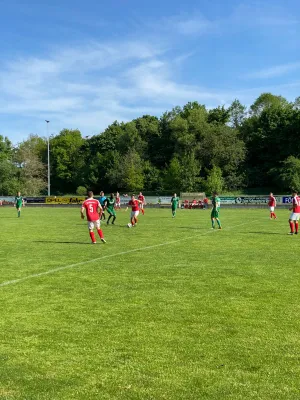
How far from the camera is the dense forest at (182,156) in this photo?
77.9 metres

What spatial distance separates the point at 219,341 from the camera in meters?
5.43

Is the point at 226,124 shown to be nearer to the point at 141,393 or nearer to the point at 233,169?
the point at 233,169

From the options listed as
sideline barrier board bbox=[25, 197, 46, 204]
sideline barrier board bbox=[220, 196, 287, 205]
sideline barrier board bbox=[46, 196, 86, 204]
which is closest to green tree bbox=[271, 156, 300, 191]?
sideline barrier board bbox=[220, 196, 287, 205]

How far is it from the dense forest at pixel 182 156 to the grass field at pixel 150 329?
2437 inches

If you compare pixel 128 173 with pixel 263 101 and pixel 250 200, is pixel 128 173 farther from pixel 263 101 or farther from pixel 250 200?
pixel 263 101

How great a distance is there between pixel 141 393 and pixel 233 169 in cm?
7771

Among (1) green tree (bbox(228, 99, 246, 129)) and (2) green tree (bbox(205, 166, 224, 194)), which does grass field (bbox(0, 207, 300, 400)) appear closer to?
(2) green tree (bbox(205, 166, 224, 194))

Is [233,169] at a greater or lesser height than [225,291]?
greater

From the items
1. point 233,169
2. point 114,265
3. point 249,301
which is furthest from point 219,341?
point 233,169

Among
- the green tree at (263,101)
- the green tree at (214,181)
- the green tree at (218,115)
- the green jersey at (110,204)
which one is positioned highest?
the green tree at (263,101)

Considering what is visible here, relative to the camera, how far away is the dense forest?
7788 cm

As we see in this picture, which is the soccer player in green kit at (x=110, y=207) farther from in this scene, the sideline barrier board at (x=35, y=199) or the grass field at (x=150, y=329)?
the sideline barrier board at (x=35, y=199)

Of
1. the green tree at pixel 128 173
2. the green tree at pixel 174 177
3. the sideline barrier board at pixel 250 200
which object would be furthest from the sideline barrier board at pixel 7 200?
the sideline barrier board at pixel 250 200

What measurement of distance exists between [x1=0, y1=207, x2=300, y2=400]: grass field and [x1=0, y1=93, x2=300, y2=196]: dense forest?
61899 mm
